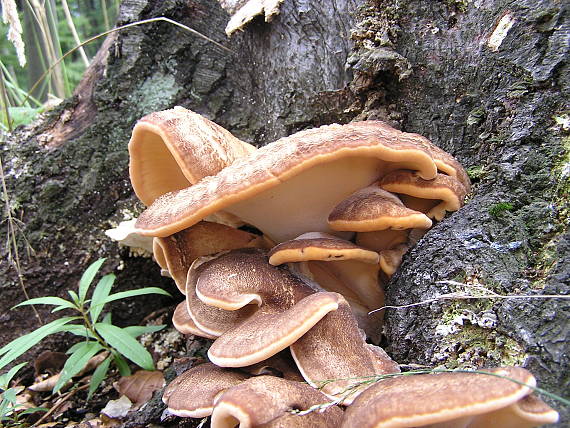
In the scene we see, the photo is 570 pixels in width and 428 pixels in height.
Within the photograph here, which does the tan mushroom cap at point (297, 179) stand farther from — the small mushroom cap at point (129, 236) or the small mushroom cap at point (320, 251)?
the small mushroom cap at point (129, 236)

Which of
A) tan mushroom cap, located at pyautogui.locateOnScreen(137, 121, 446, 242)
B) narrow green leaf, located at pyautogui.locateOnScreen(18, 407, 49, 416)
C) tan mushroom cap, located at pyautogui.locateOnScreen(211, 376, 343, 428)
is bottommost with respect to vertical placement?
narrow green leaf, located at pyautogui.locateOnScreen(18, 407, 49, 416)

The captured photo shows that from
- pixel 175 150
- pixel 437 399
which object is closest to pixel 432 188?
pixel 437 399

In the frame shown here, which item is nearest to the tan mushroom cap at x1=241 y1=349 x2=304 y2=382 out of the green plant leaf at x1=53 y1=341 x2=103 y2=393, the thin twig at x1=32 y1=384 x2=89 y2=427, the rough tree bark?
the rough tree bark

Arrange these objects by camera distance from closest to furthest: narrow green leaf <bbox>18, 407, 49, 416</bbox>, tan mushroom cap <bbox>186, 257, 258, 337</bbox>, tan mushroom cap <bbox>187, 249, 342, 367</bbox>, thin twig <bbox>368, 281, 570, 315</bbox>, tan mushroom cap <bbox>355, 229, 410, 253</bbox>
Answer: thin twig <bbox>368, 281, 570, 315</bbox>, tan mushroom cap <bbox>187, 249, 342, 367</bbox>, tan mushroom cap <bbox>186, 257, 258, 337</bbox>, tan mushroom cap <bbox>355, 229, 410, 253</bbox>, narrow green leaf <bbox>18, 407, 49, 416</bbox>

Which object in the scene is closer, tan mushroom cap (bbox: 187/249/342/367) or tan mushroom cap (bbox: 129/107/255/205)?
tan mushroom cap (bbox: 187/249/342/367)

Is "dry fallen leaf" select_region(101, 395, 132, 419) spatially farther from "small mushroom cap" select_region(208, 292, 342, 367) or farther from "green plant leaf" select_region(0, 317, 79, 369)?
"small mushroom cap" select_region(208, 292, 342, 367)

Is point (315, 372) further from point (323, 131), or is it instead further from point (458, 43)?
point (458, 43)

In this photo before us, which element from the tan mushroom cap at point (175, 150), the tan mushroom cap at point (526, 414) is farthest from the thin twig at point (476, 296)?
the tan mushroom cap at point (175, 150)
